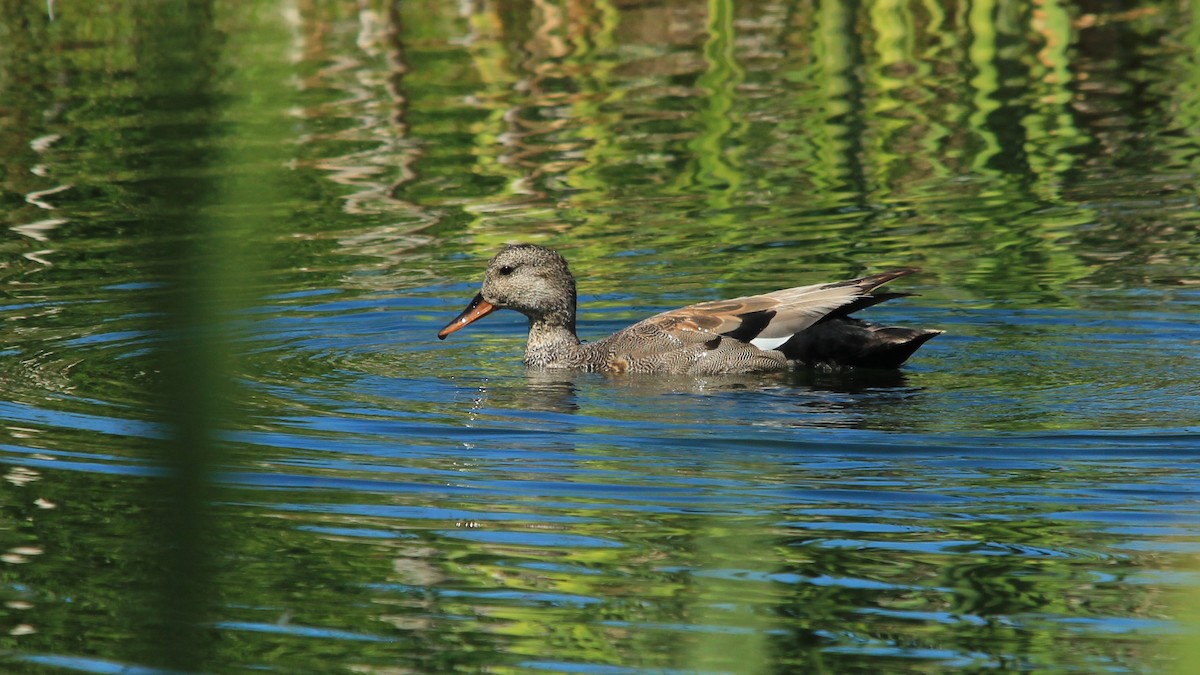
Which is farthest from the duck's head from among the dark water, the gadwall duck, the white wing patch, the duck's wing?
the white wing patch

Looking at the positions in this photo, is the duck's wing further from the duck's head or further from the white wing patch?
the duck's head

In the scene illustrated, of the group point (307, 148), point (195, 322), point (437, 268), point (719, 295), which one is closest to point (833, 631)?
point (195, 322)

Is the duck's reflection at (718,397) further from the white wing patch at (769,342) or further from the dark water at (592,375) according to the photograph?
the white wing patch at (769,342)

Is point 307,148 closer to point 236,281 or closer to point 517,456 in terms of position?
point 517,456

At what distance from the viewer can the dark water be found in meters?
4.54

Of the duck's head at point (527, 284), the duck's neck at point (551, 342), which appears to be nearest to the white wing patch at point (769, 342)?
the duck's neck at point (551, 342)

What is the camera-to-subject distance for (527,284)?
31.8 ft

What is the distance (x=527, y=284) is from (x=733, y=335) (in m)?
1.28

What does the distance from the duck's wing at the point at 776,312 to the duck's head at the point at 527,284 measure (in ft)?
1.97

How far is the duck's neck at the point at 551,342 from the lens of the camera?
956cm

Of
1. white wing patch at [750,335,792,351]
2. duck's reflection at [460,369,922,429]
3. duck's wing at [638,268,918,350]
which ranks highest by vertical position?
duck's wing at [638,268,918,350]

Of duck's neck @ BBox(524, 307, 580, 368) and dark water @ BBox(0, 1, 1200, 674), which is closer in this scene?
dark water @ BBox(0, 1, 1200, 674)

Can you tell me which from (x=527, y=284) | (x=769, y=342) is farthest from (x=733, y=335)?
(x=527, y=284)

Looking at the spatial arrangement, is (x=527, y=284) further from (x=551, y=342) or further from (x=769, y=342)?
(x=769, y=342)
